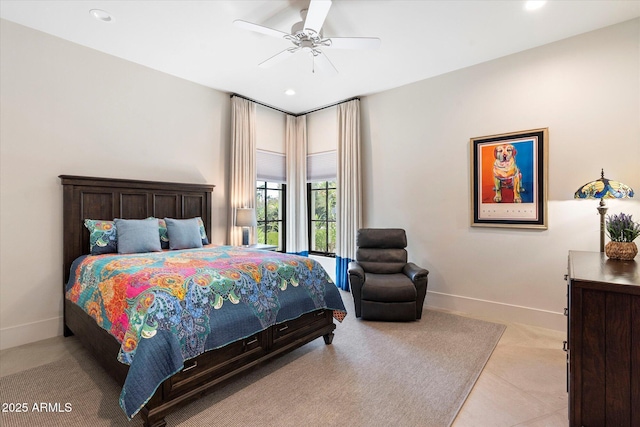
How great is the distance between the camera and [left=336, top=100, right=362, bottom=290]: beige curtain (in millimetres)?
4730

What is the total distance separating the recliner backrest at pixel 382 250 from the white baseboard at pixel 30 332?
11.7 ft

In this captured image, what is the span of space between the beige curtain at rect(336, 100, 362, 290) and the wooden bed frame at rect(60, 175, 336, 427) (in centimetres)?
197

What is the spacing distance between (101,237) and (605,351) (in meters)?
4.09

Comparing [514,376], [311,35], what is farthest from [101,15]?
[514,376]

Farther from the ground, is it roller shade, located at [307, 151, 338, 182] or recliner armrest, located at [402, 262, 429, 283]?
roller shade, located at [307, 151, 338, 182]

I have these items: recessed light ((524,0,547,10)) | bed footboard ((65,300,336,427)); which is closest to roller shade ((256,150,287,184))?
bed footboard ((65,300,336,427))

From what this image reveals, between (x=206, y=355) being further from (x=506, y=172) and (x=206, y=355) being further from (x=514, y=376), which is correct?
(x=506, y=172)

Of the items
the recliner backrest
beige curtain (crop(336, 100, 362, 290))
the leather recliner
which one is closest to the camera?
the leather recliner

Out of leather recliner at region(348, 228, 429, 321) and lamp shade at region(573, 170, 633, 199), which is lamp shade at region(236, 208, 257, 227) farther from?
lamp shade at region(573, 170, 633, 199)

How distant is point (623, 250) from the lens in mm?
2197

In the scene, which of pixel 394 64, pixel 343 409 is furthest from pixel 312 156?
pixel 343 409

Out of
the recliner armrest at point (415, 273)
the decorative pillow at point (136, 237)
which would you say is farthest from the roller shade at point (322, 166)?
the decorative pillow at point (136, 237)

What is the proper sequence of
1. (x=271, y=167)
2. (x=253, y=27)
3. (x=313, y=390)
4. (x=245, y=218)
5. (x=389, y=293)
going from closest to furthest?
(x=313, y=390), (x=253, y=27), (x=389, y=293), (x=245, y=218), (x=271, y=167)

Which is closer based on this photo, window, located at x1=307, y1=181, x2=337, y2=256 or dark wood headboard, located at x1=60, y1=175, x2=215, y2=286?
dark wood headboard, located at x1=60, y1=175, x2=215, y2=286
